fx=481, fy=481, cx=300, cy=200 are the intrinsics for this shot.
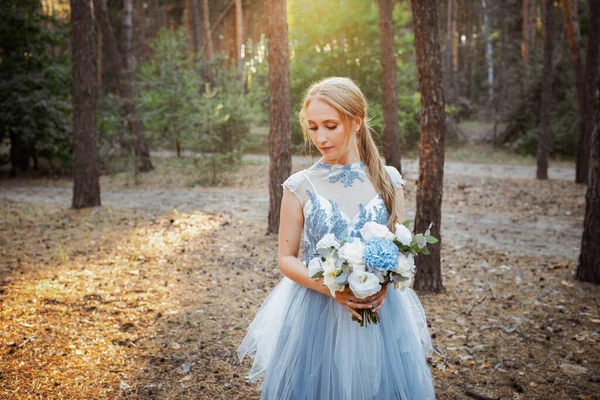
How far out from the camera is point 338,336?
2.57 m

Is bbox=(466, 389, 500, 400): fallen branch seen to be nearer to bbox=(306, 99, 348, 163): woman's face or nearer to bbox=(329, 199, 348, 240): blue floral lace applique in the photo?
bbox=(329, 199, 348, 240): blue floral lace applique

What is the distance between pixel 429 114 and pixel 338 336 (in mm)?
3677

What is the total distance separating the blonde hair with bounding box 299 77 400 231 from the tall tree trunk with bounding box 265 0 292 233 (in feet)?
18.3

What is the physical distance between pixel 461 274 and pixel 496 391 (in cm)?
318

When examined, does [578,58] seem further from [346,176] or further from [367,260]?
[367,260]

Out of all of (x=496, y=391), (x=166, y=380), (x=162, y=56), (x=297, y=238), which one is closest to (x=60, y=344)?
(x=166, y=380)

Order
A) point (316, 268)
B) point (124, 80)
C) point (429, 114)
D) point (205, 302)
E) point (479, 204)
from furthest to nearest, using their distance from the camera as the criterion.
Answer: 1. point (124, 80)
2. point (479, 204)
3. point (205, 302)
4. point (429, 114)
5. point (316, 268)

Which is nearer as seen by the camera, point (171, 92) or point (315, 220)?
point (315, 220)

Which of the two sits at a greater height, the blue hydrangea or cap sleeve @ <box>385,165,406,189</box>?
cap sleeve @ <box>385,165,406,189</box>

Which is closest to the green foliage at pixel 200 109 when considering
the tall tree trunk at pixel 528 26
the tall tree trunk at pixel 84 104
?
the tall tree trunk at pixel 84 104

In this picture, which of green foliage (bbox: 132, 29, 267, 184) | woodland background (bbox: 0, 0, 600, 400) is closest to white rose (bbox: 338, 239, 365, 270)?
woodland background (bbox: 0, 0, 600, 400)

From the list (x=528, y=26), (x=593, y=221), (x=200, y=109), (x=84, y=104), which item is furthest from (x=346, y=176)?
(x=528, y=26)

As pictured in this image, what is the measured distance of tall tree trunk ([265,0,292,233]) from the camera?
8234 millimetres

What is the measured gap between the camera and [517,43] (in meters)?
30.9
